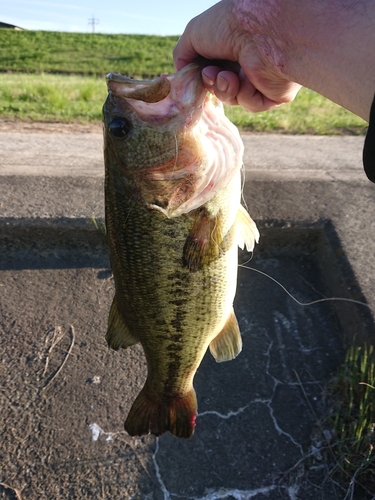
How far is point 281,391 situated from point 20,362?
6.23 feet

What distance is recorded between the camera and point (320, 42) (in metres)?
1.51

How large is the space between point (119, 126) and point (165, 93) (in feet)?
0.74

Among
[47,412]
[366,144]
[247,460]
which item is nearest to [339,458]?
[247,460]

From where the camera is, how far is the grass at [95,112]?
24.6 feet

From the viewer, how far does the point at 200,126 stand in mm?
1786

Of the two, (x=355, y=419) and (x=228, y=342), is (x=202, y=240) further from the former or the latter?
(x=355, y=419)

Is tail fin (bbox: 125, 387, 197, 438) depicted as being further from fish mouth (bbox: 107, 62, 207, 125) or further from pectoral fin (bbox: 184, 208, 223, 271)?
fish mouth (bbox: 107, 62, 207, 125)

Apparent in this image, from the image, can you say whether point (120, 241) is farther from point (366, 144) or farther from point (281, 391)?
point (281, 391)

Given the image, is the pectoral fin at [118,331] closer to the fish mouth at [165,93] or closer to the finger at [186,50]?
the fish mouth at [165,93]

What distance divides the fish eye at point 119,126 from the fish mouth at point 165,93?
60 mm

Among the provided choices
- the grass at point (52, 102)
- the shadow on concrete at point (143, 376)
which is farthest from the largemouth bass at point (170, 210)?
the grass at point (52, 102)

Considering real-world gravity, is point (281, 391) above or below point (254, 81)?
below

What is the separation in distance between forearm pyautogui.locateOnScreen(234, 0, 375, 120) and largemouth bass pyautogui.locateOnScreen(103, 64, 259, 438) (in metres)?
0.28

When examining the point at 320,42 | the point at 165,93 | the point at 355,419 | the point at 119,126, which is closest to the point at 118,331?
the point at 119,126
